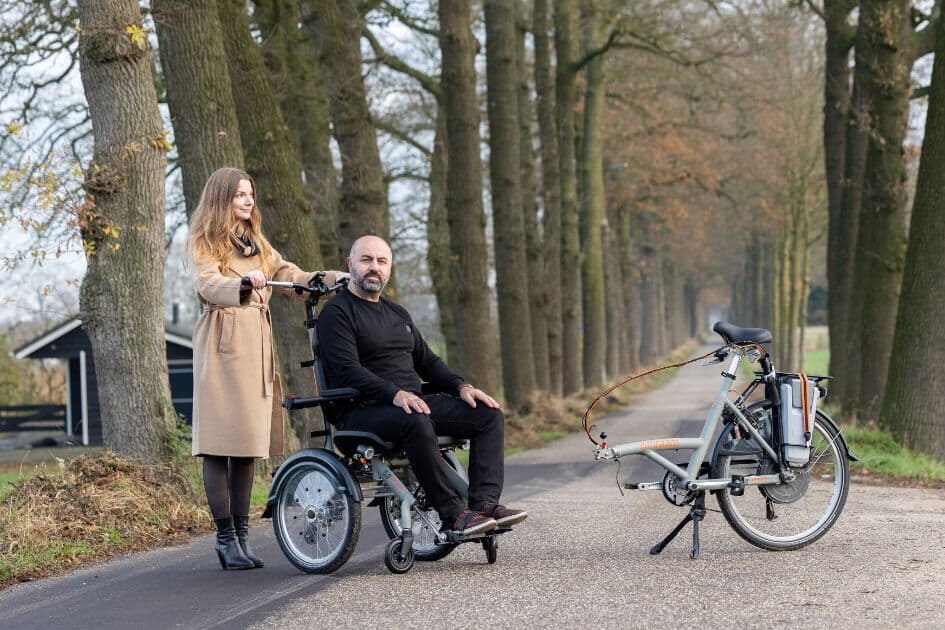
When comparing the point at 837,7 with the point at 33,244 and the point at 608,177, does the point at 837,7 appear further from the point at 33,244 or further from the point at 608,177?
the point at 608,177

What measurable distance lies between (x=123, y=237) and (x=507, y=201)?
562 inches

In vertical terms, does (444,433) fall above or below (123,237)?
below

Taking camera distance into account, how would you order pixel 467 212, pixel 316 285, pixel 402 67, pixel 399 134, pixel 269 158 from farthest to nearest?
pixel 399 134 → pixel 402 67 → pixel 467 212 → pixel 269 158 → pixel 316 285

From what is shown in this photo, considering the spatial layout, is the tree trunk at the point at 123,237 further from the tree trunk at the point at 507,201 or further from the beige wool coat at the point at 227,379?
the tree trunk at the point at 507,201

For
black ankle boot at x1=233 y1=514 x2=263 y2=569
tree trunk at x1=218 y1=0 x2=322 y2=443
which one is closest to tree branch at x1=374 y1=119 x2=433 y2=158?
tree trunk at x1=218 y1=0 x2=322 y2=443

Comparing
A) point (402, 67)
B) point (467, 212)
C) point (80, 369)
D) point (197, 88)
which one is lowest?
point (80, 369)

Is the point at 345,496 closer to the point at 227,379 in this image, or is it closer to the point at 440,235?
the point at 227,379

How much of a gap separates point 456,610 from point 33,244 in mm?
5369

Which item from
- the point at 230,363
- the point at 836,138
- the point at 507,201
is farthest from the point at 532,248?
the point at 230,363

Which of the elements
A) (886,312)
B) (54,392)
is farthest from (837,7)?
(54,392)

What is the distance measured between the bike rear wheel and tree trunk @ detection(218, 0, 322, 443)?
7217mm

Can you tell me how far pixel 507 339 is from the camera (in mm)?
23406

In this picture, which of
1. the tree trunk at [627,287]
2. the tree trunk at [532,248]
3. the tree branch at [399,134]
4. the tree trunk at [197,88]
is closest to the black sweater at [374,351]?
the tree trunk at [197,88]

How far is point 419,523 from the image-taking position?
22.2 ft
